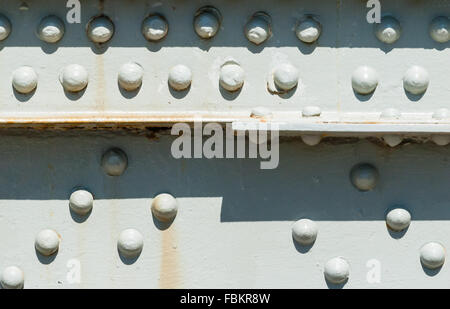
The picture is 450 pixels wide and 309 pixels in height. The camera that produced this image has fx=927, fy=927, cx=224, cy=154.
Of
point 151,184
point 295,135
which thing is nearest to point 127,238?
point 151,184

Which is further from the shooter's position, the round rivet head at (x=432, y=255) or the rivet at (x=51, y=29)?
the round rivet head at (x=432, y=255)

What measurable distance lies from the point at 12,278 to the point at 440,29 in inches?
84.3

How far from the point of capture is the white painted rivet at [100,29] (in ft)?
12.9

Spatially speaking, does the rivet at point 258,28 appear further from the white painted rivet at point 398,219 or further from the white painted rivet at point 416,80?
the white painted rivet at point 398,219

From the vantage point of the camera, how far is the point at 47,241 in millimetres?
4016

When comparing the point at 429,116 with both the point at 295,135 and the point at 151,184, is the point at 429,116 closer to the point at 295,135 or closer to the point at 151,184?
the point at 295,135

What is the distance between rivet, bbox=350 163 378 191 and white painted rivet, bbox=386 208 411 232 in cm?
15

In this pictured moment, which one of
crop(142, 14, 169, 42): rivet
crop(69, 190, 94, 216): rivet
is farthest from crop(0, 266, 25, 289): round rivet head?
crop(142, 14, 169, 42): rivet

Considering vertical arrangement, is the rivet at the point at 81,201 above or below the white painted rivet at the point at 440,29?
below

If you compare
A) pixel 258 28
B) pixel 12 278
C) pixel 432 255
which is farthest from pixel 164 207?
pixel 432 255

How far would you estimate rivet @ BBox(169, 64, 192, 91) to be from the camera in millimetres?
3938

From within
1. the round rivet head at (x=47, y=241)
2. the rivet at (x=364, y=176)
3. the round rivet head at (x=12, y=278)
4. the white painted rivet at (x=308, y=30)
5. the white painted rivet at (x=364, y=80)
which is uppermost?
the white painted rivet at (x=308, y=30)

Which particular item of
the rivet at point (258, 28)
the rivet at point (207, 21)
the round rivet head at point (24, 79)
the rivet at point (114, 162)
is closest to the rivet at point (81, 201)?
the rivet at point (114, 162)

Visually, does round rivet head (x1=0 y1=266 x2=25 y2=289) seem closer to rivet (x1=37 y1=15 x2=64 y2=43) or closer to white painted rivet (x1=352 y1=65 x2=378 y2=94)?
rivet (x1=37 y1=15 x2=64 y2=43)
